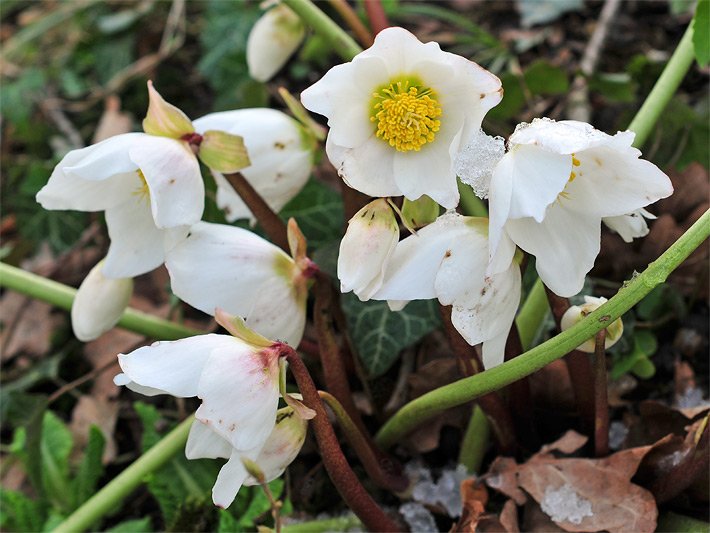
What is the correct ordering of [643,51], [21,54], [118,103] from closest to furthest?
[643,51]
[118,103]
[21,54]

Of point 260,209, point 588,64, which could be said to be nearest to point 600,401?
point 260,209

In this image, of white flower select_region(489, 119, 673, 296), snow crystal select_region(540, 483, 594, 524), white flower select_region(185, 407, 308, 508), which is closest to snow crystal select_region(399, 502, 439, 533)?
snow crystal select_region(540, 483, 594, 524)

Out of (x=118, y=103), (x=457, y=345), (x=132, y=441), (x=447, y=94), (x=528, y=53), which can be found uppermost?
(x=447, y=94)

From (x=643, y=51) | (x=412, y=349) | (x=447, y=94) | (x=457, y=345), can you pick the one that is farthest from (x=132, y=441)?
(x=643, y=51)

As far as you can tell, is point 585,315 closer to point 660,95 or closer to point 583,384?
point 583,384

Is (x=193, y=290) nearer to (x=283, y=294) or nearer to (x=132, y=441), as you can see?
(x=283, y=294)

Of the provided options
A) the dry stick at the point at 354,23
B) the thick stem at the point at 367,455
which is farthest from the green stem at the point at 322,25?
the thick stem at the point at 367,455
